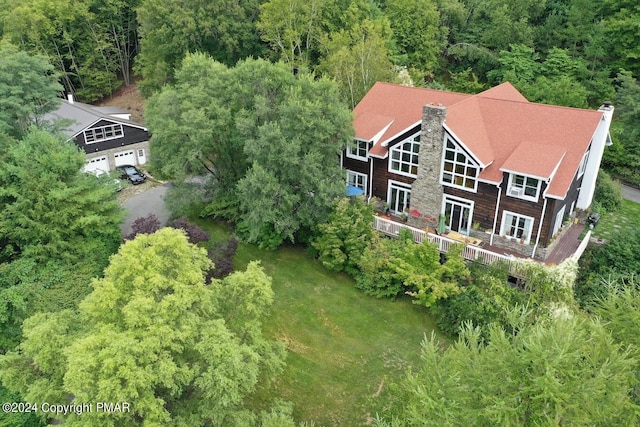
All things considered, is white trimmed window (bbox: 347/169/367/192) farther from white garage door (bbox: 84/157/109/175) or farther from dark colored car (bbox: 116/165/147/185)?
white garage door (bbox: 84/157/109/175)

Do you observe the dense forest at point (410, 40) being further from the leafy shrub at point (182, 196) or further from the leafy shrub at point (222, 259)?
the leafy shrub at point (222, 259)

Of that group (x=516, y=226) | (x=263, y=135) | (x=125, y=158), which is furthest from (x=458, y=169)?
(x=125, y=158)

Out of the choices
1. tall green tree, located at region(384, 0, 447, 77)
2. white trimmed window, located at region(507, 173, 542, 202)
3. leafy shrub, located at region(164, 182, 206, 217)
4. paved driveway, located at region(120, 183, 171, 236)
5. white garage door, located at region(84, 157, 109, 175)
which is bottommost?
paved driveway, located at region(120, 183, 171, 236)

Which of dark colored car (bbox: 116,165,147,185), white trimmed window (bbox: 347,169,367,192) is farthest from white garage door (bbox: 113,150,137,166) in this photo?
white trimmed window (bbox: 347,169,367,192)

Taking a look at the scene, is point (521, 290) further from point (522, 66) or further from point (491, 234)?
point (522, 66)

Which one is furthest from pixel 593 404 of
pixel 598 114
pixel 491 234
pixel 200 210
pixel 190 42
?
pixel 190 42

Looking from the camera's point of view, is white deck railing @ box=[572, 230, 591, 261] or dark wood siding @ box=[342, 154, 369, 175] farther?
dark wood siding @ box=[342, 154, 369, 175]
